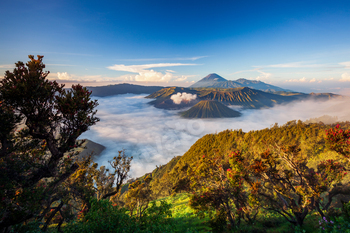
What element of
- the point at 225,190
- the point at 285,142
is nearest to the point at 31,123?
the point at 225,190

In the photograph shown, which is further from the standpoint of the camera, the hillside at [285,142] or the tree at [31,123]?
the hillside at [285,142]

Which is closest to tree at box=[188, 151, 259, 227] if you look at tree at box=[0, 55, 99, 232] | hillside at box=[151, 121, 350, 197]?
hillside at box=[151, 121, 350, 197]

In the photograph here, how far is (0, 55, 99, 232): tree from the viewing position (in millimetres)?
7109

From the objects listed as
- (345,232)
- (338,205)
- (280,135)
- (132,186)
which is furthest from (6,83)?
(280,135)

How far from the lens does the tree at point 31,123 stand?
7.11 metres

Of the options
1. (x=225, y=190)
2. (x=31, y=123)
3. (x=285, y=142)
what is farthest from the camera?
(x=285, y=142)

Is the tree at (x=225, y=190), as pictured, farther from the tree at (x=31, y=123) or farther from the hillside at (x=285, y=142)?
the tree at (x=31, y=123)

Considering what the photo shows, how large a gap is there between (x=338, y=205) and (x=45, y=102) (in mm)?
30898

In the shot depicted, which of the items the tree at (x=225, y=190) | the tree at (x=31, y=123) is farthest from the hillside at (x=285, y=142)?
the tree at (x=31, y=123)

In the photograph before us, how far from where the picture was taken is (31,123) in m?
7.72

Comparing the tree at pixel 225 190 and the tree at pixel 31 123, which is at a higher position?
the tree at pixel 31 123

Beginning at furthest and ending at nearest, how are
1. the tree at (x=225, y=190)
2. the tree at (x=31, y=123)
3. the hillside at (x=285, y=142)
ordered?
the hillside at (x=285, y=142), the tree at (x=225, y=190), the tree at (x=31, y=123)

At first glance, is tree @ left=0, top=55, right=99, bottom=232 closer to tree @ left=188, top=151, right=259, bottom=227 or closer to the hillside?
tree @ left=188, top=151, right=259, bottom=227

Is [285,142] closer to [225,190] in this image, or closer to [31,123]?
[225,190]
